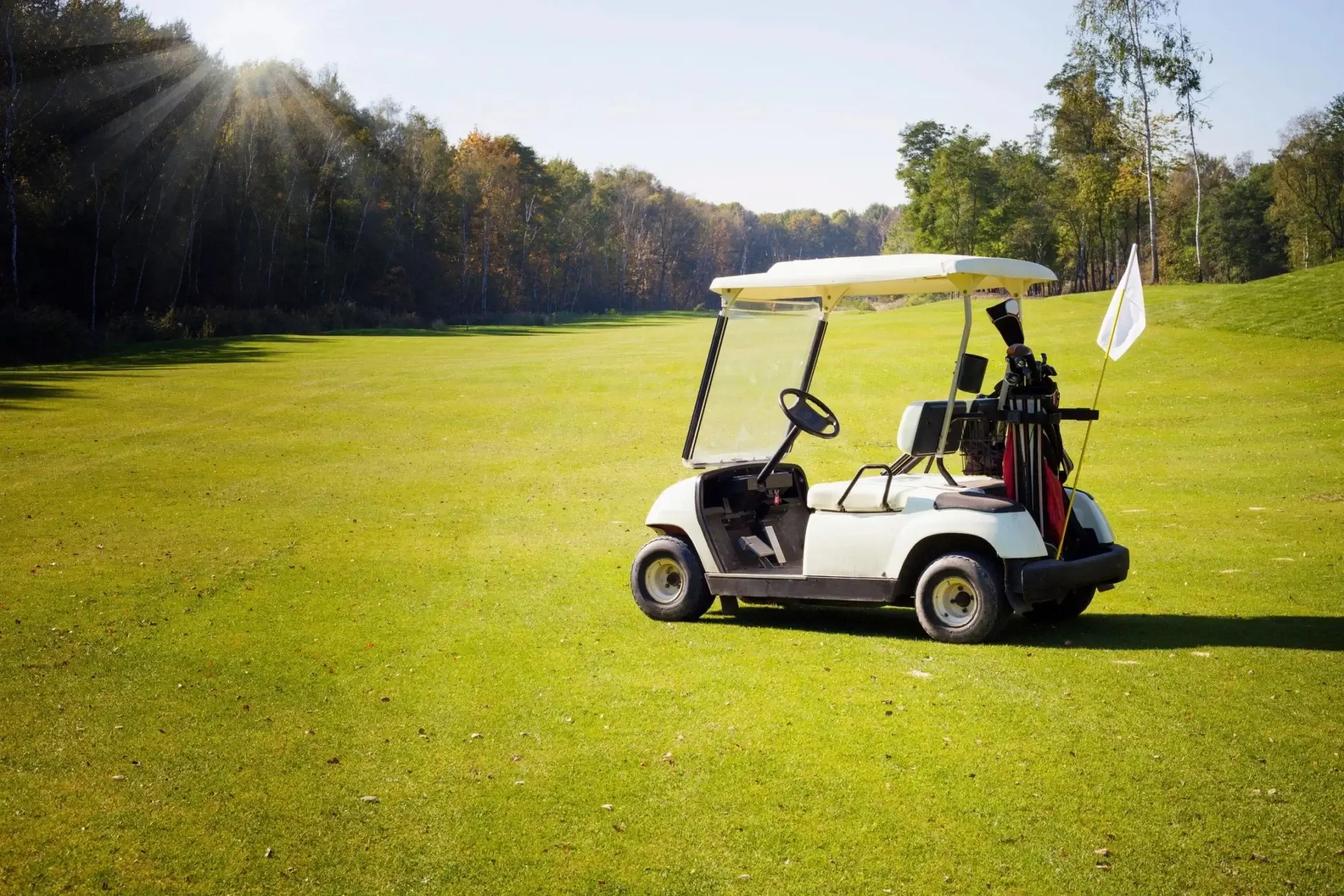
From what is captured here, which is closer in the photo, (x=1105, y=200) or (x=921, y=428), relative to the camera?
(x=921, y=428)

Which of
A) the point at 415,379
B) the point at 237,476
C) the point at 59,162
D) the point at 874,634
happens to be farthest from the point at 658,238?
the point at 874,634

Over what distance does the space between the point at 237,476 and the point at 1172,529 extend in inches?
484

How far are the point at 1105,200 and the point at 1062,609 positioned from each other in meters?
61.2

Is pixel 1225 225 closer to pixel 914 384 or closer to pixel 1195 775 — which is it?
pixel 914 384

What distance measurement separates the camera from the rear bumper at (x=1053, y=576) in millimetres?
7625

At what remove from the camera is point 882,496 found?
322 inches

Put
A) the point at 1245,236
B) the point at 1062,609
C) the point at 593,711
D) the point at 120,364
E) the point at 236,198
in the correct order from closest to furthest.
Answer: the point at 593,711, the point at 1062,609, the point at 120,364, the point at 236,198, the point at 1245,236

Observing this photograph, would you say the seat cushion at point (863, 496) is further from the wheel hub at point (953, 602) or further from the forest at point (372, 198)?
the forest at point (372, 198)

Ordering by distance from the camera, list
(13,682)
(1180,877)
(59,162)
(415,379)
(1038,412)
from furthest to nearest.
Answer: (59,162)
(415,379)
(1038,412)
(13,682)
(1180,877)

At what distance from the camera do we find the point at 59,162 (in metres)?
44.1

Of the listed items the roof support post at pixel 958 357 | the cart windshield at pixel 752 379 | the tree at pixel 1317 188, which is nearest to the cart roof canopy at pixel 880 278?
the roof support post at pixel 958 357

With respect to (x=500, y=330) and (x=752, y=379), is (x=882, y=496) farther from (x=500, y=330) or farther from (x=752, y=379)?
(x=500, y=330)

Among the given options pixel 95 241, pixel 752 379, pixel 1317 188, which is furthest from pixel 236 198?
pixel 1317 188

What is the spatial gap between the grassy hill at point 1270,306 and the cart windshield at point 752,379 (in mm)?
23221
